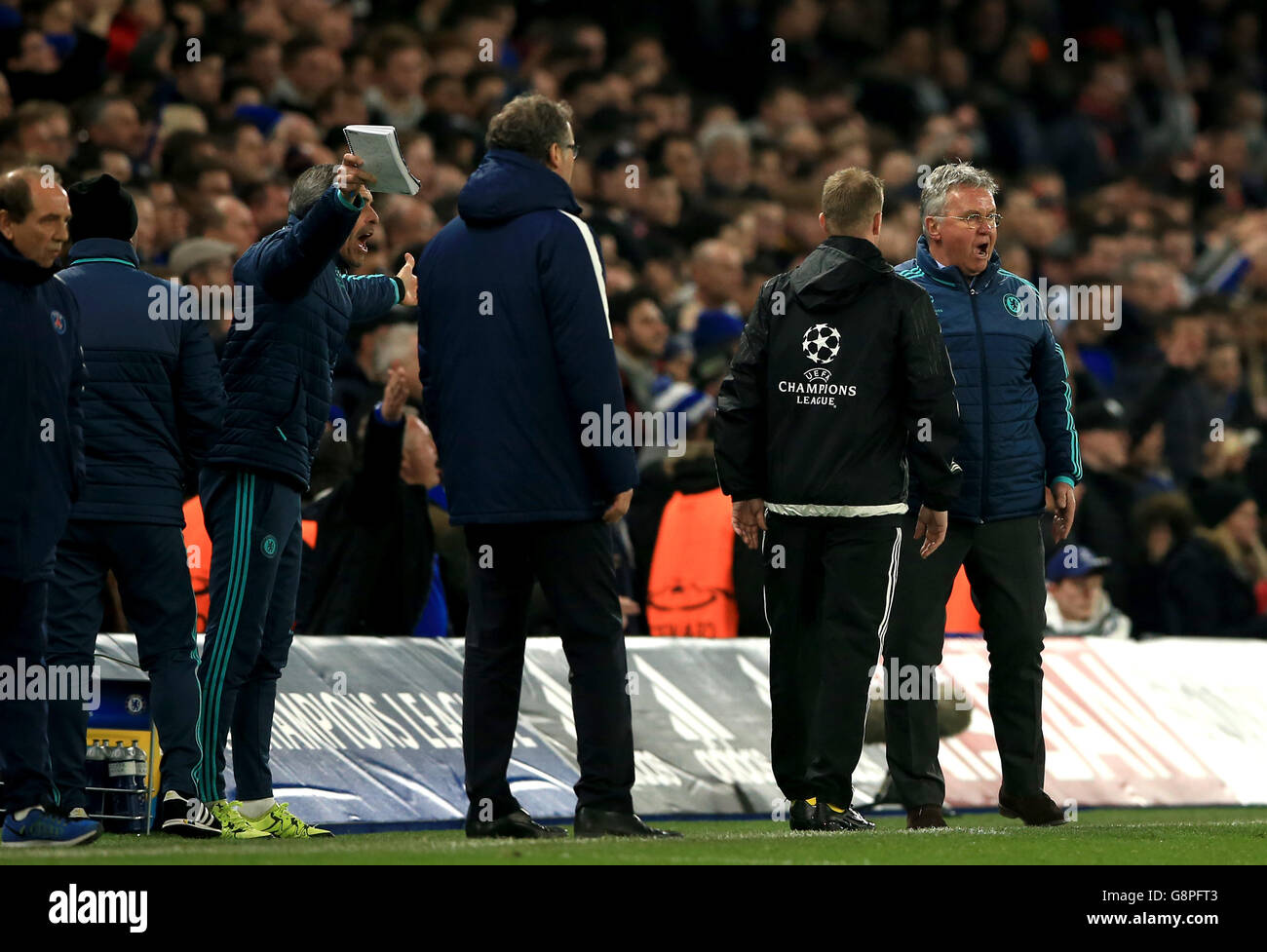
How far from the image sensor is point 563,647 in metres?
7.06

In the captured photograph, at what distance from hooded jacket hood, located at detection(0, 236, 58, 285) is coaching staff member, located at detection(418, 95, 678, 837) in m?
1.30

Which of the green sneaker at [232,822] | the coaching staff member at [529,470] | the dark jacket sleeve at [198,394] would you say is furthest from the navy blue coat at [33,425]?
the coaching staff member at [529,470]

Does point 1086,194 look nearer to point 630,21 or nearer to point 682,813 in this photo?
point 630,21

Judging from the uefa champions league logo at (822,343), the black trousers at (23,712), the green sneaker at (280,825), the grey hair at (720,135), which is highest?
the grey hair at (720,135)

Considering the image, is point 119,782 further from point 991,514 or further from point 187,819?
point 991,514

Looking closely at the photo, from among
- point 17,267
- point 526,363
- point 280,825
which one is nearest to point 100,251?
point 17,267

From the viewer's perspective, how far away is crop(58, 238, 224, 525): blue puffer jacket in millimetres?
7379

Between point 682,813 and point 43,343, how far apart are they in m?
4.01

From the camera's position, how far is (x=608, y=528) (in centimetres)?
721

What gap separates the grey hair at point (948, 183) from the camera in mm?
8422

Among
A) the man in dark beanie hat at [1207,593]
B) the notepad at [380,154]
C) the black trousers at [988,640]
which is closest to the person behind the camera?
the notepad at [380,154]

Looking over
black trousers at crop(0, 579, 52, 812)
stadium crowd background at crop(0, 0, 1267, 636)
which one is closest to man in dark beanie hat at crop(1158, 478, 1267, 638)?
stadium crowd background at crop(0, 0, 1267, 636)

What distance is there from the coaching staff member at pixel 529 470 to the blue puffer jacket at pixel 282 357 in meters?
0.56

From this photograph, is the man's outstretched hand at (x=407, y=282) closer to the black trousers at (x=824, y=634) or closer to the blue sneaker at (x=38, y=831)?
the black trousers at (x=824, y=634)
